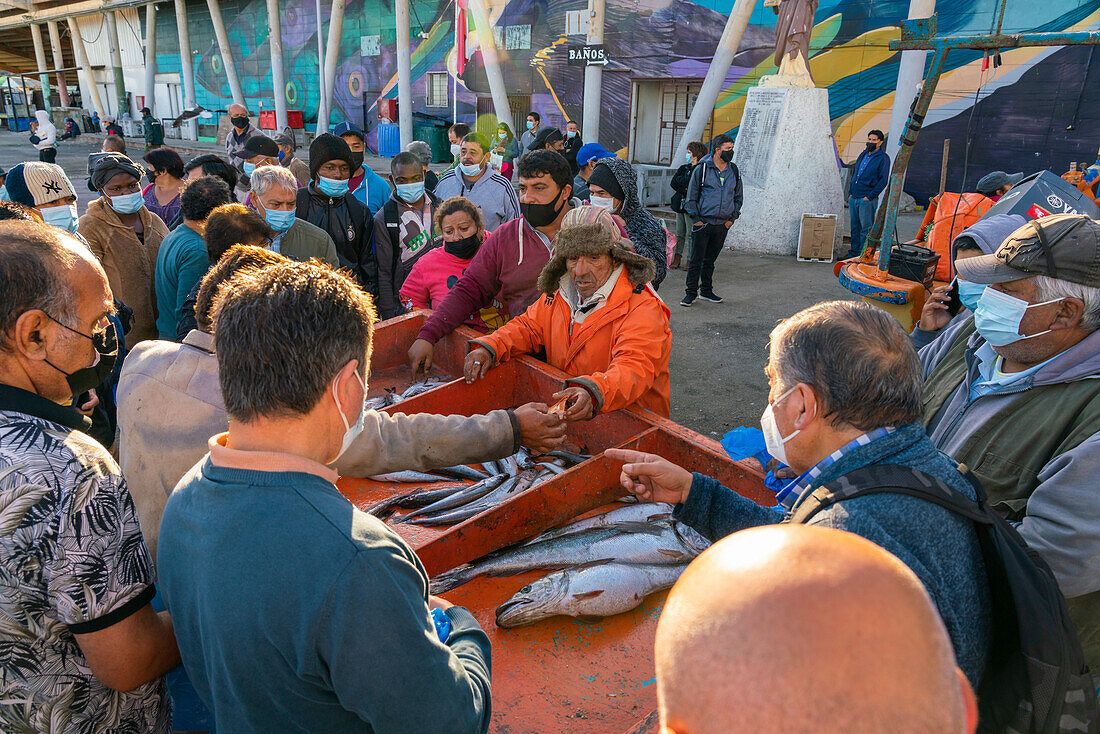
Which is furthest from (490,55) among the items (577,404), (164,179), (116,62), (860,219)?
(116,62)

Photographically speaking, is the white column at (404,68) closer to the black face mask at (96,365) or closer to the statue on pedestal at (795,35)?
the statue on pedestal at (795,35)

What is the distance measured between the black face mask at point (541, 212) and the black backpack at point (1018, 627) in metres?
3.03

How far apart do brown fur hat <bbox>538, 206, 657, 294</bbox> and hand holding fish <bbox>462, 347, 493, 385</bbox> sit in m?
0.54

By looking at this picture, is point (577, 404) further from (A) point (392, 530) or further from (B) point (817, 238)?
(B) point (817, 238)

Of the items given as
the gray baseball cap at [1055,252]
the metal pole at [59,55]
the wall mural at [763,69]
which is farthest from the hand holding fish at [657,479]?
the metal pole at [59,55]

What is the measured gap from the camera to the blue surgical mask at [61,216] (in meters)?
4.19

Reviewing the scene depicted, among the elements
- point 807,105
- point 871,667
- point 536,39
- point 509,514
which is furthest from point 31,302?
point 536,39

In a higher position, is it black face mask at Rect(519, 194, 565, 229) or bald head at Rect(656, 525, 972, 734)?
black face mask at Rect(519, 194, 565, 229)

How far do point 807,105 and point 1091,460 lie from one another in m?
10.9

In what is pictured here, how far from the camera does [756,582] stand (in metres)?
0.68

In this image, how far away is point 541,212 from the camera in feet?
13.6

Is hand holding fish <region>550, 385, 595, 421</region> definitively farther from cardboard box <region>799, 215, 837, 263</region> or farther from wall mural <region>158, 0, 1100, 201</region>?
cardboard box <region>799, 215, 837, 263</region>

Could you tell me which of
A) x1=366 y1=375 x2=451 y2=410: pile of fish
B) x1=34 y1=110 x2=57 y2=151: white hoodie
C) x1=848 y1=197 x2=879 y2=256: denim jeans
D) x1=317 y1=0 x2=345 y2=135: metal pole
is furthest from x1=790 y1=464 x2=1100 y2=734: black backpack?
x1=317 y1=0 x2=345 y2=135: metal pole

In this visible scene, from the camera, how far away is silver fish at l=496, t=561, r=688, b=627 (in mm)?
2072
